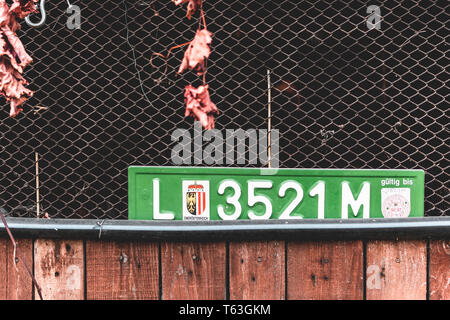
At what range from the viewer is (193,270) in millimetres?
1444

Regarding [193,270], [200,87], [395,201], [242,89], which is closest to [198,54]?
[200,87]

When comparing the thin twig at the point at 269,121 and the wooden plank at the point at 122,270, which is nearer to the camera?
the wooden plank at the point at 122,270

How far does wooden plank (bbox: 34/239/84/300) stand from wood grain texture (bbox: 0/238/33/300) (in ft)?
0.10

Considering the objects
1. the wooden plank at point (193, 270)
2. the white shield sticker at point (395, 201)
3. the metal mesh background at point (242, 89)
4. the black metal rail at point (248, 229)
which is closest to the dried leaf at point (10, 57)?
the metal mesh background at point (242, 89)

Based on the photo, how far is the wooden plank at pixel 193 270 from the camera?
56.7 inches

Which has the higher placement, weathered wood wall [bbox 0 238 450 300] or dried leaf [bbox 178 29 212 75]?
dried leaf [bbox 178 29 212 75]

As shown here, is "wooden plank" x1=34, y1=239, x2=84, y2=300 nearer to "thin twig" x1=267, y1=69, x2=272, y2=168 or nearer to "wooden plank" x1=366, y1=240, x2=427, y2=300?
"thin twig" x1=267, y1=69, x2=272, y2=168

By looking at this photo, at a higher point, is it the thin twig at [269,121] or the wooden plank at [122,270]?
the thin twig at [269,121]

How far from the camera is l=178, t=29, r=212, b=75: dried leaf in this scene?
117cm

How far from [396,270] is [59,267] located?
122 cm

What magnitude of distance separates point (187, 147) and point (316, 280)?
69cm

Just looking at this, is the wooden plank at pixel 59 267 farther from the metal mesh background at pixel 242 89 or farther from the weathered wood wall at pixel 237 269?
the metal mesh background at pixel 242 89

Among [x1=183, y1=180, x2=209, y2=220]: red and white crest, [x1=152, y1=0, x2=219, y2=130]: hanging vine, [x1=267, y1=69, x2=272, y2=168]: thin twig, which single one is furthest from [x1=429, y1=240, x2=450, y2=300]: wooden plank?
[x1=152, y1=0, x2=219, y2=130]: hanging vine

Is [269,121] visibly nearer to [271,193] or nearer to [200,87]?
[271,193]
